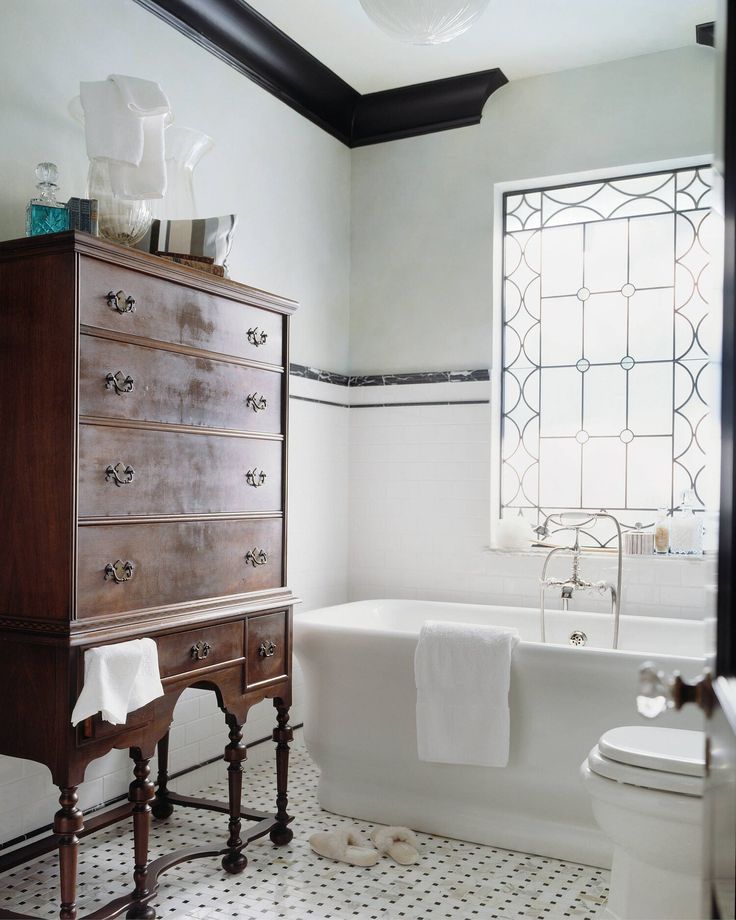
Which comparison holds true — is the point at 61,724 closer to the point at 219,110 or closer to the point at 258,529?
the point at 258,529

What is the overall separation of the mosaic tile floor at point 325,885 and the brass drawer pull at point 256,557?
3.02 ft

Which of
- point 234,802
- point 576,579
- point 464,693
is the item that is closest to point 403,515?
point 576,579

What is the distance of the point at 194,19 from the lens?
127 inches

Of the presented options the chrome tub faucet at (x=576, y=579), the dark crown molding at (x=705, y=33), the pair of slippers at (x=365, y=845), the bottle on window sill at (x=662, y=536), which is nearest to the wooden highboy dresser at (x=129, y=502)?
the pair of slippers at (x=365, y=845)

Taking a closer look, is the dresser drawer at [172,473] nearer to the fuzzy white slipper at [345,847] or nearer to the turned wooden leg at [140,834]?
the turned wooden leg at [140,834]

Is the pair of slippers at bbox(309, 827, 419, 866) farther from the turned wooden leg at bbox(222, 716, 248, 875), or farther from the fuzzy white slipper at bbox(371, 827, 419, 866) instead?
the turned wooden leg at bbox(222, 716, 248, 875)

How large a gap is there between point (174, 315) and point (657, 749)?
5.53 ft

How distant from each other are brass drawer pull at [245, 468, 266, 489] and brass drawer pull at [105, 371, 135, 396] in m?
0.56

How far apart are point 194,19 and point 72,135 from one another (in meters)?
0.84

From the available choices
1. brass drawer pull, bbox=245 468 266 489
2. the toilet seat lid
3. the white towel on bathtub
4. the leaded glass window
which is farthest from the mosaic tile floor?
the leaded glass window

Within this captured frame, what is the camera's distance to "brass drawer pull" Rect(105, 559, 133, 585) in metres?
2.15

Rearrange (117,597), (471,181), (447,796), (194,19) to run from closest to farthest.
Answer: (117,597), (447,796), (194,19), (471,181)

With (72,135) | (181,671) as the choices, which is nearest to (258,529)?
(181,671)

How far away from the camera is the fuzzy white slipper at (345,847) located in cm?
266
